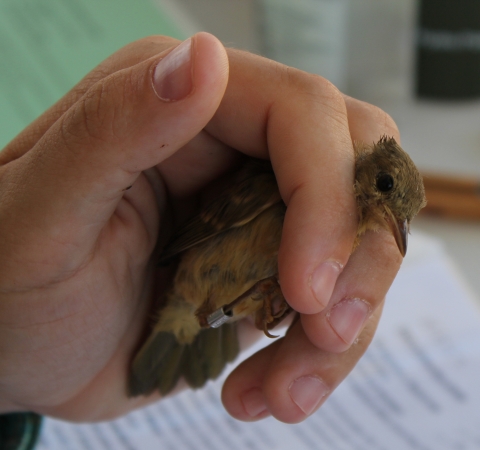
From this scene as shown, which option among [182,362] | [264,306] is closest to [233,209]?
[264,306]

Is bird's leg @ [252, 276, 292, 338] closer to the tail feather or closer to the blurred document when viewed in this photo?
the tail feather

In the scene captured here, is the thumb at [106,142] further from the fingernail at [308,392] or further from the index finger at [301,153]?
the fingernail at [308,392]

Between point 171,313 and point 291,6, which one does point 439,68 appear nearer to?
point 291,6

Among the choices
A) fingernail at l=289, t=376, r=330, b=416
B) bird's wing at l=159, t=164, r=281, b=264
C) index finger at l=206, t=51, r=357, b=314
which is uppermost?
index finger at l=206, t=51, r=357, b=314

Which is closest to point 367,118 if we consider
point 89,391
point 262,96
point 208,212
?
point 262,96

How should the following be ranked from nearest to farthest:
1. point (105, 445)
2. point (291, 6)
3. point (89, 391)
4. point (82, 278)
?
point (82, 278) → point (89, 391) → point (105, 445) → point (291, 6)

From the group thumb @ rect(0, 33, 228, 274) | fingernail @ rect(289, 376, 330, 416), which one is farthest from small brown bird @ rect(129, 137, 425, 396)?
thumb @ rect(0, 33, 228, 274)
